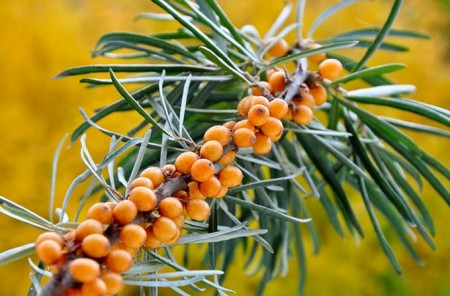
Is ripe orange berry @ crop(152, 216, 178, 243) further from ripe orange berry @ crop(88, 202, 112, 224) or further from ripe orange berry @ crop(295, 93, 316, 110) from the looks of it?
ripe orange berry @ crop(295, 93, 316, 110)

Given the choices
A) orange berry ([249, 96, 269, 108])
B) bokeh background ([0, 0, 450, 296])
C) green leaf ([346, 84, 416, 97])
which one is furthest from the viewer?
bokeh background ([0, 0, 450, 296])

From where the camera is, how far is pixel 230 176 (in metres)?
0.28

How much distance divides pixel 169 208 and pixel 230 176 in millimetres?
43

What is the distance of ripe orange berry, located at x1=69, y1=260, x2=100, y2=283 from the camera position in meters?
0.20

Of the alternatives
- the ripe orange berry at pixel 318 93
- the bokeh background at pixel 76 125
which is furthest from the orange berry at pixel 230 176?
the bokeh background at pixel 76 125

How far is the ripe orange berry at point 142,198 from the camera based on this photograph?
0.76ft

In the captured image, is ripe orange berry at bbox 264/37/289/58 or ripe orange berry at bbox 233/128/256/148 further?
ripe orange berry at bbox 264/37/289/58

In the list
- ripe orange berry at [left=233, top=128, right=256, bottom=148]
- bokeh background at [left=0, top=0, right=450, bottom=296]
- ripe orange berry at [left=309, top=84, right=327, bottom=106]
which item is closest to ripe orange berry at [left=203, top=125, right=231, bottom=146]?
ripe orange berry at [left=233, top=128, right=256, bottom=148]

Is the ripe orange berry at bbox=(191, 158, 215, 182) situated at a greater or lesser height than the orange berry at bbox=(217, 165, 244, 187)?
greater

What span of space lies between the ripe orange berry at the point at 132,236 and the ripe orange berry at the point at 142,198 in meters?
0.01

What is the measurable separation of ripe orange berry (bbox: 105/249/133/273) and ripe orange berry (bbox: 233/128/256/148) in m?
0.09

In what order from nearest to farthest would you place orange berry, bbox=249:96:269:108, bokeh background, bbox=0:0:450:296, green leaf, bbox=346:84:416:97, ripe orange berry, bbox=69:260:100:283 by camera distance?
ripe orange berry, bbox=69:260:100:283
orange berry, bbox=249:96:269:108
green leaf, bbox=346:84:416:97
bokeh background, bbox=0:0:450:296

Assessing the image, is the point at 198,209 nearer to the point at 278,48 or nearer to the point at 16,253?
the point at 16,253

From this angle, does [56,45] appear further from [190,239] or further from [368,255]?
[190,239]
